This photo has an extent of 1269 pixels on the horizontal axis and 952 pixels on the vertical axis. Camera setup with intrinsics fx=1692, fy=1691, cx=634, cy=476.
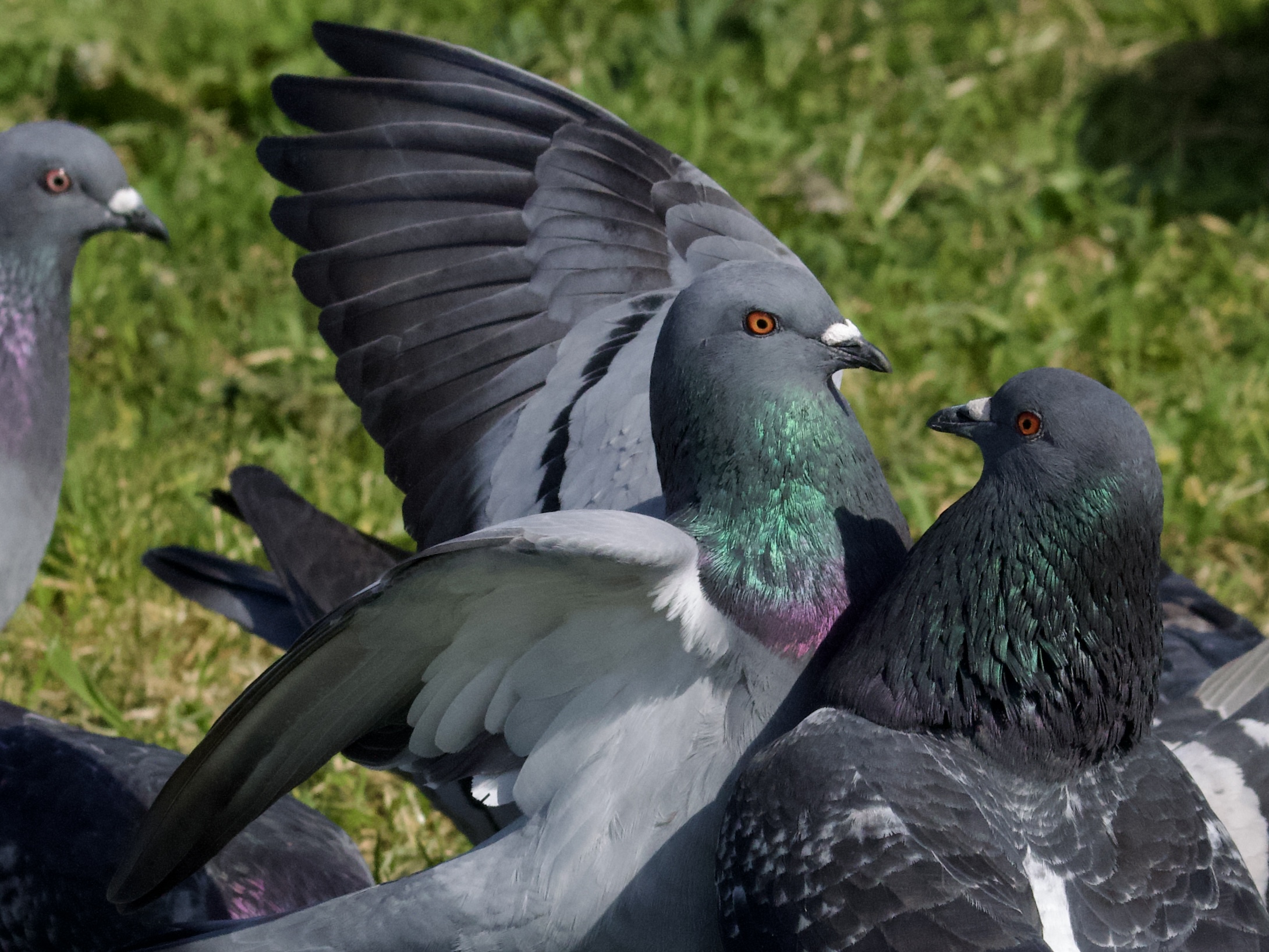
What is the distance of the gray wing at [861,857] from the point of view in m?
2.46

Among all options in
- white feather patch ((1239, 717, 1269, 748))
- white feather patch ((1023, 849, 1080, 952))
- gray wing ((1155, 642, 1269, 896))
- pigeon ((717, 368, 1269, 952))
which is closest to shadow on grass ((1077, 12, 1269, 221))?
gray wing ((1155, 642, 1269, 896))

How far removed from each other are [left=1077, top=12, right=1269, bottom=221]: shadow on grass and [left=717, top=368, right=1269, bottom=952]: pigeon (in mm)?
3841

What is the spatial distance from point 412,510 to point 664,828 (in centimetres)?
112

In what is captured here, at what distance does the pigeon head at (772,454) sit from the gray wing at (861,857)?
0.26m

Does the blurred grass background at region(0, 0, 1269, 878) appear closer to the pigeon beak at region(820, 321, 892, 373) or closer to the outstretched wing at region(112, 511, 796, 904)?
the outstretched wing at region(112, 511, 796, 904)

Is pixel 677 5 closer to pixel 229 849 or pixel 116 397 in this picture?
pixel 116 397

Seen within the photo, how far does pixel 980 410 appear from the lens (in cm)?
280

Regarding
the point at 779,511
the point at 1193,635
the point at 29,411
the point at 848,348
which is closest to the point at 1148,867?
the point at 779,511

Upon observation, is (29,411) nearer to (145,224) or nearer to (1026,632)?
(145,224)

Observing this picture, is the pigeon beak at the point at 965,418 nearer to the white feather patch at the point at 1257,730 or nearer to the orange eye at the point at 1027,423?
the orange eye at the point at 1027,423

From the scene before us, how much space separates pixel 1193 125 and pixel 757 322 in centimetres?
437

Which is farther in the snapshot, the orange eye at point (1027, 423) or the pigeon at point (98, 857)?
the pigeon at point (98, 857)

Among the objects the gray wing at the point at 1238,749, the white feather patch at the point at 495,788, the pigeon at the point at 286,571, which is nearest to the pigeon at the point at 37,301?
the pigeon at the point at 286,571

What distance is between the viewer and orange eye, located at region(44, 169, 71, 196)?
3.84 metres
